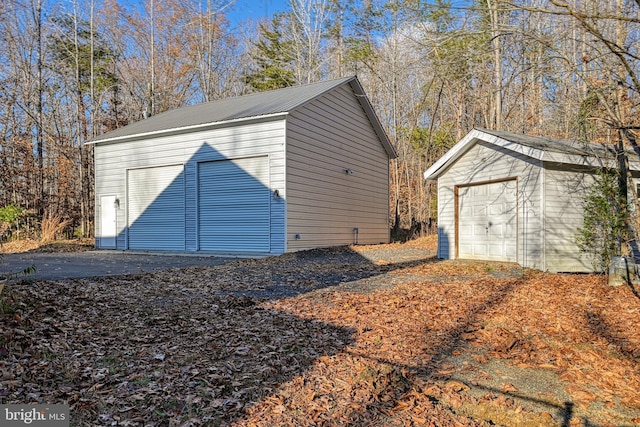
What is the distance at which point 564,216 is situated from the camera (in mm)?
8500

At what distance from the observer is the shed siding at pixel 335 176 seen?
11766 millimetres

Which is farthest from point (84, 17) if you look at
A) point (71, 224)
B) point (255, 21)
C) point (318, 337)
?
point (318, 337)

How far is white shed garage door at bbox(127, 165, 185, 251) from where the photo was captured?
12969 millimetres

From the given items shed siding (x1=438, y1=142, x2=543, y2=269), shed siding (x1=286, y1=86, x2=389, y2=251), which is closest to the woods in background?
shed siding (x1=286, y1=86, x2=389, y2=251)

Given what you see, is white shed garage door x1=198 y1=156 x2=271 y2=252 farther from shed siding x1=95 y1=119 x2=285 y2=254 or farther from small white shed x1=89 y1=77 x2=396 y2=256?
shed siding x1=95 y1=119 x2=285 y2=254

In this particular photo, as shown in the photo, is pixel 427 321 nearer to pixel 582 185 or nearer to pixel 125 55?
pixel 582 185

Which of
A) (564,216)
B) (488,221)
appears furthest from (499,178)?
(564,216)

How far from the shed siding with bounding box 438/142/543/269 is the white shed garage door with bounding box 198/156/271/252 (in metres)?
4.70

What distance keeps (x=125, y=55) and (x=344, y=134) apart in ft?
52.8

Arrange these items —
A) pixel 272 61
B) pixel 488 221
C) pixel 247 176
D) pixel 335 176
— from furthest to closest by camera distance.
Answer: pixel 272 61
pixel 335 176
pixel 247 176
pixel 488 221

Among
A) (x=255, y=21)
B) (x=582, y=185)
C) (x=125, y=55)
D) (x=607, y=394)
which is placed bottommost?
(x=607, y=394)

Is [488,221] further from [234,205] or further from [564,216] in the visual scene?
[234,205]

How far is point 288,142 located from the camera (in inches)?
448

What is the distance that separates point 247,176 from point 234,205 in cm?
92
